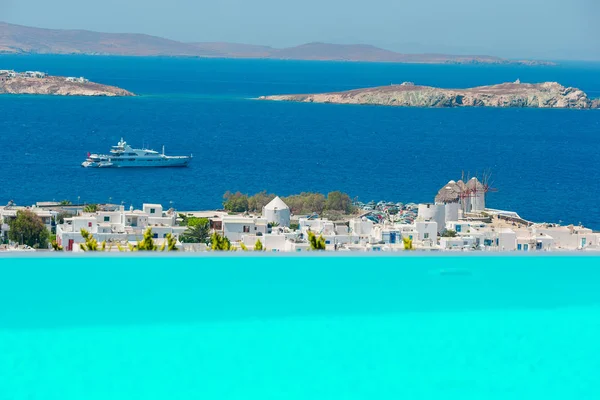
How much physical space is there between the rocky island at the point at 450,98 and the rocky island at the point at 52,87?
921cm

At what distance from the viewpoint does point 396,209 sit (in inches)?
701

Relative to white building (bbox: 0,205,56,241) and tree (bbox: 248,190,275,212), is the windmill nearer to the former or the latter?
tree (bbox: 248,190,275,212)

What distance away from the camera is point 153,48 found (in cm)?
12131

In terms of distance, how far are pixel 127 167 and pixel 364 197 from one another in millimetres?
9466

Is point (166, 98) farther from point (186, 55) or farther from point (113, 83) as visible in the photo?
point (186, 55)

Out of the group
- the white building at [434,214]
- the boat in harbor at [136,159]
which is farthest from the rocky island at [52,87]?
the white building at [434,214]

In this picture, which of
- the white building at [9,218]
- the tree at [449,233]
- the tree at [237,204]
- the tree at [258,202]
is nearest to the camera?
the white building at [9,218]

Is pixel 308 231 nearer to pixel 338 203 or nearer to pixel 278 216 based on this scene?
pixel 278 216

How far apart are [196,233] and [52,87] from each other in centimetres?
4745

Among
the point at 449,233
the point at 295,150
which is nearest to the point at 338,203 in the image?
the point at 449,233

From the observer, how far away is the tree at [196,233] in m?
12.5

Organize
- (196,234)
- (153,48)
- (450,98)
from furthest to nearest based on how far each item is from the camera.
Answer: (153,48)
(450,98)
(196,234)

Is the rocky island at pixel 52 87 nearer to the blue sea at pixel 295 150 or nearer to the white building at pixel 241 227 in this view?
the blue sea at pixel 295 150

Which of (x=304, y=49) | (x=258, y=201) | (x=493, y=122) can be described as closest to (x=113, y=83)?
(x=493, y=122)
